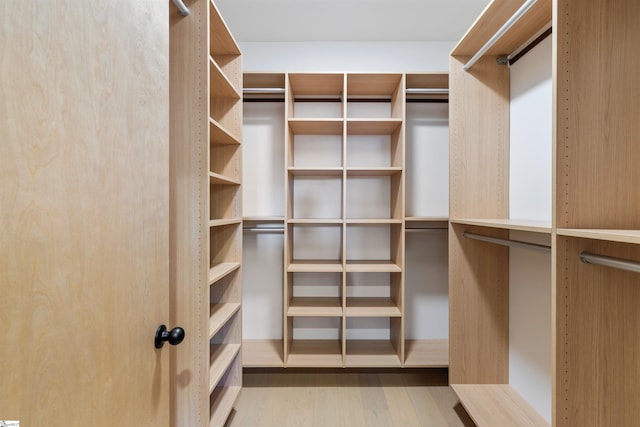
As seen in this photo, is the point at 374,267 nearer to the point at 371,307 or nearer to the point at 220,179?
the point at 371,307

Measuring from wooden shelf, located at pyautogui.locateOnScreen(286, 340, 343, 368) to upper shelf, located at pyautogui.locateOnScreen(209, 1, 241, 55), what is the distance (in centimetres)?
206

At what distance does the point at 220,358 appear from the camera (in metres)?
1.80

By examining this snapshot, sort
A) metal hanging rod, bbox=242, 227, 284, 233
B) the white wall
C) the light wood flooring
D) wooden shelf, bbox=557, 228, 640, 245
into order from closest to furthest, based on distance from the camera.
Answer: wooden shelf, bbox=557, 228, 640, 245
the light wood flooring
metal hanging rod, bbox=242, 227, 284, 233
the white wall

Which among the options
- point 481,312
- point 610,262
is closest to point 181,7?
point 610,262

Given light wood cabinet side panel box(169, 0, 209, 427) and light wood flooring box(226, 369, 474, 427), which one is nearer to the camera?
light wood cabinet side panel box(169, 0, 209, 427)

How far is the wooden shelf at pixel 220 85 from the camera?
1.55 meters

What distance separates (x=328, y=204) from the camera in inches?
99.1

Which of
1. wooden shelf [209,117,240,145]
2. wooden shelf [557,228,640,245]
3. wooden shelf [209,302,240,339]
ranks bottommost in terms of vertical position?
wooden shelf [209,302,240,339]

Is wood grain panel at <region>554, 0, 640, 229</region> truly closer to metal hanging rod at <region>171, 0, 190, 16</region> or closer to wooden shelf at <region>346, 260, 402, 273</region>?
wooden shelf at <region>346, 260, 402, 273</region>

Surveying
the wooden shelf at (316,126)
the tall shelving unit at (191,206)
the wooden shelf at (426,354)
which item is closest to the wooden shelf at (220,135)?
the tall shelving unit at (191,206)

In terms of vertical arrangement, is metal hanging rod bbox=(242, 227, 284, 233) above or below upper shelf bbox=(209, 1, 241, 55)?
below

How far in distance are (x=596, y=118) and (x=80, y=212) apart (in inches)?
57.2

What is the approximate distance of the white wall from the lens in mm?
2479

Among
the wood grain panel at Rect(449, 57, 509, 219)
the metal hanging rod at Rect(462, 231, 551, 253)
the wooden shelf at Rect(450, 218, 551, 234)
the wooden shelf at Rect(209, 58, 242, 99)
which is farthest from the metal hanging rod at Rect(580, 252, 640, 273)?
the wooden shelf at Rect(209, 58, 242, 99)
